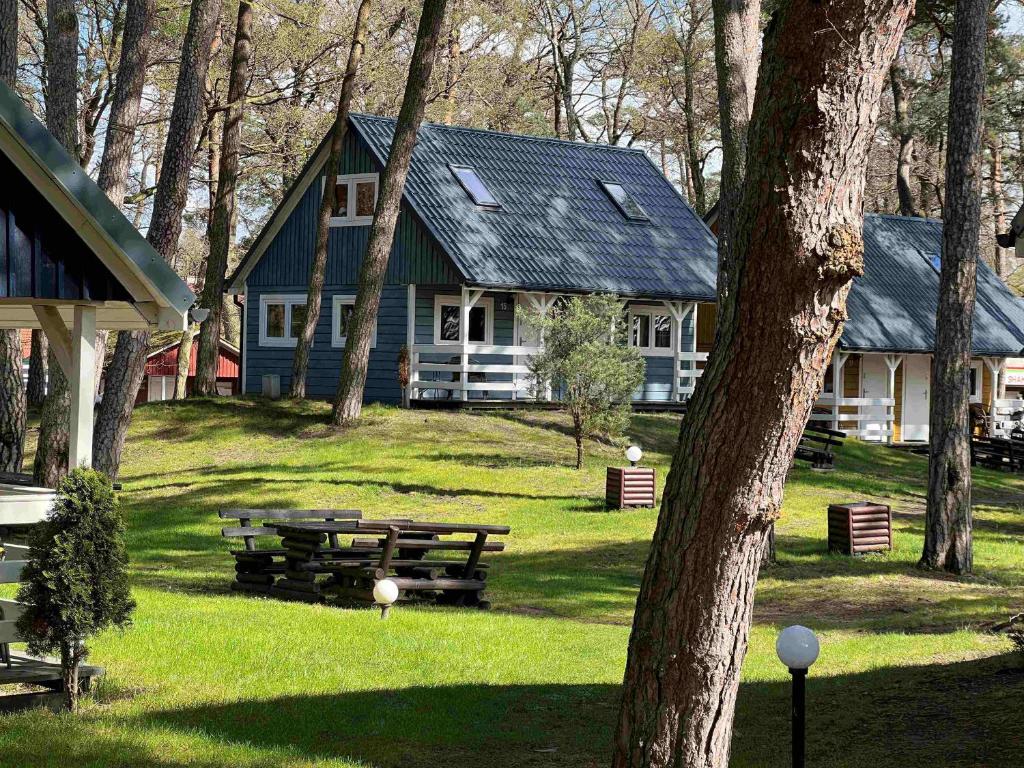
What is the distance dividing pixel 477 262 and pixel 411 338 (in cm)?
243

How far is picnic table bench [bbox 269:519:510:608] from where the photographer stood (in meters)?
13.8

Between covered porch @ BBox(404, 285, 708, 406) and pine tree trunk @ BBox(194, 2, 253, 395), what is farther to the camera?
covered porch @ BBox(404, 285, 708, 406)

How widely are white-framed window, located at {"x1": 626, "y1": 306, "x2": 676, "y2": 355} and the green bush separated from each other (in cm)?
2571

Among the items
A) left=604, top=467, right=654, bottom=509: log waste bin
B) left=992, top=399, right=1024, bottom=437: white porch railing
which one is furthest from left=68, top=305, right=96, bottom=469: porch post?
left=992, top=399, right=1024, bottom=437: white porch railing

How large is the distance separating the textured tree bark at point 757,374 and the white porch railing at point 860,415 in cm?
2919

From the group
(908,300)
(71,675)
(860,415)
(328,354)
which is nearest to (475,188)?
(328,354)

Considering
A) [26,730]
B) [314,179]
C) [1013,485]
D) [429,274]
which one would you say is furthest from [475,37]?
[26,730]

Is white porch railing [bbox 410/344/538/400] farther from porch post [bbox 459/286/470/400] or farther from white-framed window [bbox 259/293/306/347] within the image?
white-framed window [bbox 259/293/306/347]

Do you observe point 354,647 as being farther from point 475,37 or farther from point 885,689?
point 475,37

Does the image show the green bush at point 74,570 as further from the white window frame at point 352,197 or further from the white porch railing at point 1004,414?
the white porch railing at point 1004,414

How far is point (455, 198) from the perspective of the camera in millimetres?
31797

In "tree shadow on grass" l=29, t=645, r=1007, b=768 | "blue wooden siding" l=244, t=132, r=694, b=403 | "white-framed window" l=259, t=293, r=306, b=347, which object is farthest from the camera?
"white-framed window" l=259, t=293, r=306, b=347

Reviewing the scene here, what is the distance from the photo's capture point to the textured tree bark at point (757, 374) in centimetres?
520

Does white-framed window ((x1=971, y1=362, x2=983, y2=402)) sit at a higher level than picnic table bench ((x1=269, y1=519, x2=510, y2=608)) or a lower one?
higher
